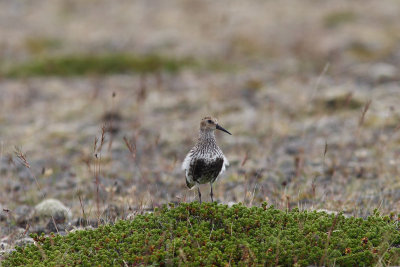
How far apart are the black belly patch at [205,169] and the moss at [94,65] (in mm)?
14698

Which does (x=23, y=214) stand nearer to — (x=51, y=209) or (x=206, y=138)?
(x=51, y=209)

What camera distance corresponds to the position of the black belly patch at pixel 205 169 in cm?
726

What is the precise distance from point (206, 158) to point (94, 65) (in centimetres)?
1600

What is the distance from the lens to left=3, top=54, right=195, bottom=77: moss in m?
21.4

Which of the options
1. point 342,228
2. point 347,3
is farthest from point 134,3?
point 342,228

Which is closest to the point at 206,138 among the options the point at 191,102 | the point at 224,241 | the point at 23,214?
the point at 224,241

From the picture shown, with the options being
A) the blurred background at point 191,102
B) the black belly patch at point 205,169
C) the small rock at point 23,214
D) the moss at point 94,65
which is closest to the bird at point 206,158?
the black belly patch at point 205,169

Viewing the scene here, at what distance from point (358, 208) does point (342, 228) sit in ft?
7.09

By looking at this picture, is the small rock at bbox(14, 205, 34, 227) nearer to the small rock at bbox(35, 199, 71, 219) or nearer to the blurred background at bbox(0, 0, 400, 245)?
the blurred background at bbox(0, 0, 400, 245)

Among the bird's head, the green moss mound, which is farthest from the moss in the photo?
the green moss mound

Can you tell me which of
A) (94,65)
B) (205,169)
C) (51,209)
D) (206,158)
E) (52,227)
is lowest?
(52,227)

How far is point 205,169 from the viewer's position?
7.28m

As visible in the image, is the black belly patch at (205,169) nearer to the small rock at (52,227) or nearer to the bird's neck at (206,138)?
the bird's neck at (206,138)

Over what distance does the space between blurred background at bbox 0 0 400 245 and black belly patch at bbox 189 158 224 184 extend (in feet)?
1.78
